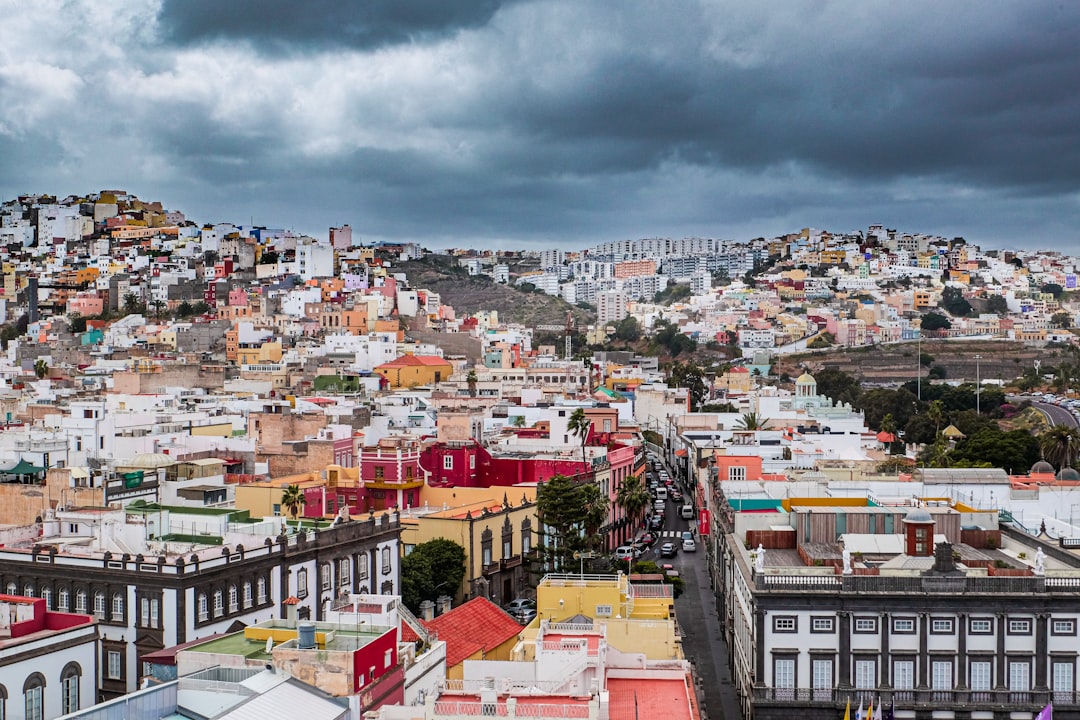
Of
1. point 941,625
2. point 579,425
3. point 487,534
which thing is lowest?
point 941,625

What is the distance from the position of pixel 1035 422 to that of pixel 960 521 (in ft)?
275

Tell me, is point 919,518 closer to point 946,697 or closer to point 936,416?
point 946,697

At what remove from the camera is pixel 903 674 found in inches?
1469

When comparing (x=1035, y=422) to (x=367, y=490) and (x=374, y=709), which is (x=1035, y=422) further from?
(x=374, y=709)

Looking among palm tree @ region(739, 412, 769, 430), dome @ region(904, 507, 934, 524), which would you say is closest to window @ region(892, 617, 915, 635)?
dome @ region(904, 507, 934, 524)

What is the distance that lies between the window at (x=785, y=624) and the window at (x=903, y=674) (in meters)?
3.04

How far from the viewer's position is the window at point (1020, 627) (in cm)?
3706

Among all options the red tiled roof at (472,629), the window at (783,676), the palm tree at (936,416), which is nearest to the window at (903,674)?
the window at (783,676)

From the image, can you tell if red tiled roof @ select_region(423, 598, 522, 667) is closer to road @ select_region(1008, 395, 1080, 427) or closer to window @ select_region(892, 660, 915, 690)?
window @ select_region(892, 660, 915, 690)

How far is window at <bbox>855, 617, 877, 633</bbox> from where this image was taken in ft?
123

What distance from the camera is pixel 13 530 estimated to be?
4581 centimetres

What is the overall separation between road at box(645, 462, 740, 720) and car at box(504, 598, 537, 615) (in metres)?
6.21

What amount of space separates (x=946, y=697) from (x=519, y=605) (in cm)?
2149

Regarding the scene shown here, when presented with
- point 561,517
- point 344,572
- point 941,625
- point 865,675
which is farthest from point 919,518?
point 561,517
